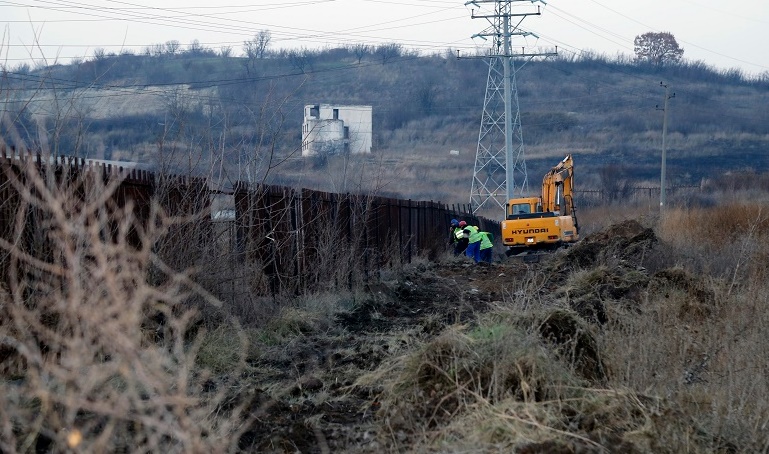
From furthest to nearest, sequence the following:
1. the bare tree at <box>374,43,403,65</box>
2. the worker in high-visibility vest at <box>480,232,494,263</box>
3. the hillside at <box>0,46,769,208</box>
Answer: the bare tree at <box>374,43,403,65</box>, the hillside at <box>0,46,769,208</box>, the worker in high-visibility vest at <box>480,232,494,263</box>

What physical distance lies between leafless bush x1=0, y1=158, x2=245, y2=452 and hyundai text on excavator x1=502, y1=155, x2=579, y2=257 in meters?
20.8

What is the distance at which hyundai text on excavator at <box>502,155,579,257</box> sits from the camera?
29.6 metres

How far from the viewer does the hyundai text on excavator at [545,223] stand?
29562 millimetres

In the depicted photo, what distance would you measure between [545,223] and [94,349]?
26404mm

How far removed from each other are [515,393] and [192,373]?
9.59 feet

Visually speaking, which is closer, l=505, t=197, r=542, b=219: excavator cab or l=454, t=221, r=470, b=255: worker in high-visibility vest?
l=454, t=221, r=470, b=255: worker in high-visibility vest

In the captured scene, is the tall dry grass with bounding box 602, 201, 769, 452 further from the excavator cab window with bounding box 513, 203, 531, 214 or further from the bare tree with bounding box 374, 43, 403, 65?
the bare tree with bounding box 374, 43, 403, 65

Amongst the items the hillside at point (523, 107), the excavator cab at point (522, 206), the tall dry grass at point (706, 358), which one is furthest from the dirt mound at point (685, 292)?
the hillside at point (523, 107)

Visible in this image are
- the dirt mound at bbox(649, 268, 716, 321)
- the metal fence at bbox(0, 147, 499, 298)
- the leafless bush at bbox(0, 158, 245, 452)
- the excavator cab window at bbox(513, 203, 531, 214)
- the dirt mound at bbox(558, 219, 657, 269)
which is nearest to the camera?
the leafless bush at bbox(0, 158, 245, 452)

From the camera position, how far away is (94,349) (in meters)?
3.85

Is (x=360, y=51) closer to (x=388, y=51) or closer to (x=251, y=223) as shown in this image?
(x=388, y=51)

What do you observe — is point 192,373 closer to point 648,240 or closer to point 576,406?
point 576,406

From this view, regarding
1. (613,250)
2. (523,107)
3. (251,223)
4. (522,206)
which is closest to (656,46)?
(523,107)

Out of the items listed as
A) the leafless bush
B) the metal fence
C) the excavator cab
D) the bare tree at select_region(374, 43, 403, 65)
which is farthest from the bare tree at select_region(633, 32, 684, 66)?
the leafless bush
